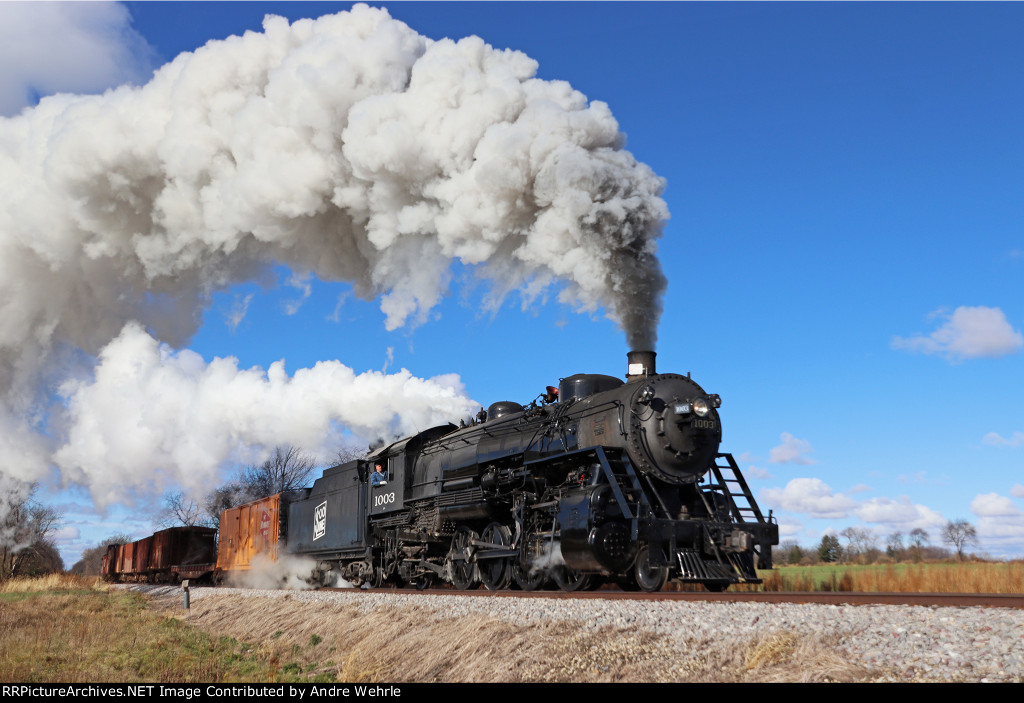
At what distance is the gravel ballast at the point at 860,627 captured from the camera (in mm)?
4480

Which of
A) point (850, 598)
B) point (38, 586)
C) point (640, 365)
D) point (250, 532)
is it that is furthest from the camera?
point (38, 586)

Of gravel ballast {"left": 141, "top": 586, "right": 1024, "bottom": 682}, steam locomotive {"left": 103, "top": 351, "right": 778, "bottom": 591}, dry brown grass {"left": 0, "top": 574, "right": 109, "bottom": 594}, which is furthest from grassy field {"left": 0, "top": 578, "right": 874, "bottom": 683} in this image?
dry brown grass {"left": 0, "top": 574, "right": 109, "bottom": 594}

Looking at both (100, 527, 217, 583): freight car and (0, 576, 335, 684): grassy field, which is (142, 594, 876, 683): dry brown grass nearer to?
(0, 576, 335, 684): grassy field

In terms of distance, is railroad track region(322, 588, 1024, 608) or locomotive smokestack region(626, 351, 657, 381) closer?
railroad track region(322, 588, 1024, 608)

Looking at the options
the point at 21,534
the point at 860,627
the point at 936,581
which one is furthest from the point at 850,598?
the point at 21,534

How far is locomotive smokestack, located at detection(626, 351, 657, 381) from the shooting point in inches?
447

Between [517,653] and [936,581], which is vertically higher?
[936,581]

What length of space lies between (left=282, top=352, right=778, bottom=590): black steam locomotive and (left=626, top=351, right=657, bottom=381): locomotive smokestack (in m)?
0.02

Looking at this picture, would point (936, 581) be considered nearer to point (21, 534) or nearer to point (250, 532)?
point (250, 532)

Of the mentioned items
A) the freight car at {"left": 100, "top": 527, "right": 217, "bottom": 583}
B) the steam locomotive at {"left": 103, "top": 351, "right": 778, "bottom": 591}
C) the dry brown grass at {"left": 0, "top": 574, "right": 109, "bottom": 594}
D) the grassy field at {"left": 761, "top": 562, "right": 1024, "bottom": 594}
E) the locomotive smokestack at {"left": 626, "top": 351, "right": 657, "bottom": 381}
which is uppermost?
the locomotive smokestack at {"left": 626, "top": 351, "right": 657, "bottom": 381}

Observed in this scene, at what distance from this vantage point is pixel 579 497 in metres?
9.88

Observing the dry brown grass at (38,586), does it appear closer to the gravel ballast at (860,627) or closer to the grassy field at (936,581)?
the gravel ballast at (860,627)

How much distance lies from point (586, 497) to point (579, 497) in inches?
6.4

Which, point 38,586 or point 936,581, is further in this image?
point 38,586
